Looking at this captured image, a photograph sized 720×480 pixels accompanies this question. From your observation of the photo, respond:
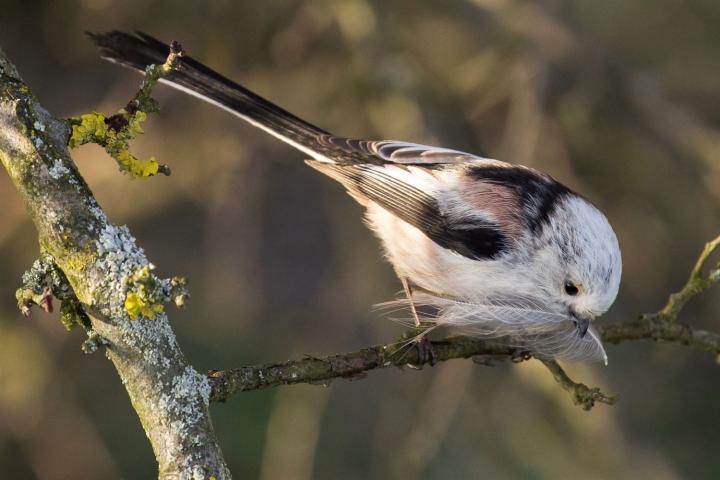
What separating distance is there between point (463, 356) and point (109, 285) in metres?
1.31

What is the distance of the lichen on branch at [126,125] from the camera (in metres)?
1.89

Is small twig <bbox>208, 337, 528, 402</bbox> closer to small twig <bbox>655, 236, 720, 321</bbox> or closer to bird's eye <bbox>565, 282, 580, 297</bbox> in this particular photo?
bird's eye <bbox>565, 282, 580, 297</bbox>

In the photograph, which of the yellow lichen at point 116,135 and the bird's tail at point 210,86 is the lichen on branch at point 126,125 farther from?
the bird's tail at point 210,86

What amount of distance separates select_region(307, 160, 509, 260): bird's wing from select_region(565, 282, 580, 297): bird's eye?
27 centimetres

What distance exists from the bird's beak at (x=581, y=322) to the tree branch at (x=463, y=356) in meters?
Result: 0.06

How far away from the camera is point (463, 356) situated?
8.86 ft

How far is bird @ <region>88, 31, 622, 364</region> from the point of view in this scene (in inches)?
114

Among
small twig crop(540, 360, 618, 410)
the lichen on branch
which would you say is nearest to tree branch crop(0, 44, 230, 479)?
the lichen on branch

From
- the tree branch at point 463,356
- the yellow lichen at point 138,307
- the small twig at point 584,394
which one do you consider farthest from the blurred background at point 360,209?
the yellow lichen at point 138,307

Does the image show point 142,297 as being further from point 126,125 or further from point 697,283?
point 697,283

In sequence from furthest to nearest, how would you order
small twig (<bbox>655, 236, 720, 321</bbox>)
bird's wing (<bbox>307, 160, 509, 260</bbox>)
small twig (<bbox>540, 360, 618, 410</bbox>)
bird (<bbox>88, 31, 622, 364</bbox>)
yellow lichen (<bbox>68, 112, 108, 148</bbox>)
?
1. bird's wing (<bbox>307, 160, 509, 260</bbox>)
2. bird (<bbox>88, 31, 622, 364</bbox>)
3. small twig (<bbox>655, 236, 720, 321</bbox>)
4. small twig (<bbox>540, 360, 618, 410</bbox>)
5. yellow lichen (<bbox>68, 112, 108, 148</bbox>)

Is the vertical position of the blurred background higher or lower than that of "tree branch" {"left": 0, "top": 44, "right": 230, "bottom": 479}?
higher

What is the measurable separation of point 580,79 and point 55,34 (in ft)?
9.53

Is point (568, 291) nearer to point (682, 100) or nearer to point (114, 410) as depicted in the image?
point (682, 100)
